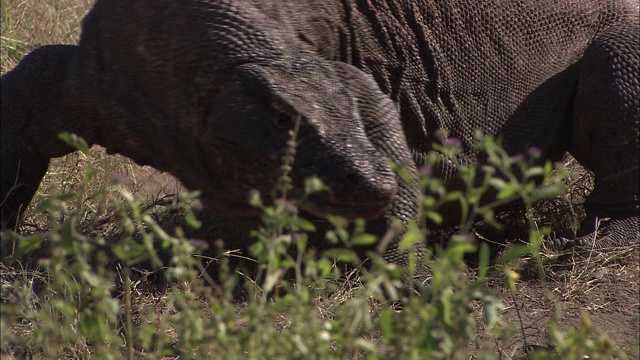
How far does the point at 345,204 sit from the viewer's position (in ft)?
13.9

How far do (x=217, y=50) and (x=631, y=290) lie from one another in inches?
90.5

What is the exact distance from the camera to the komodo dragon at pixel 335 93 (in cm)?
444

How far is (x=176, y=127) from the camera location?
470 centimetres

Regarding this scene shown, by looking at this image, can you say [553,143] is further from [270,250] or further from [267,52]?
[270,250]

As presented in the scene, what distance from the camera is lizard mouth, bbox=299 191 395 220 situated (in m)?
4.21

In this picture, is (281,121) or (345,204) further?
(281,121)

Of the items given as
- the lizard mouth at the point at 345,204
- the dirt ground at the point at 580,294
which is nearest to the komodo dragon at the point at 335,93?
the lizard mouth at the point at 345,204

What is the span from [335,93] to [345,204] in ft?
1.82

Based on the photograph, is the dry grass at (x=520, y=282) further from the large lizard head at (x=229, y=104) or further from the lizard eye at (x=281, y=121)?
the lizard eye at (x=281, y=121)

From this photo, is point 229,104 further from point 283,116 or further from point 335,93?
point 335,93

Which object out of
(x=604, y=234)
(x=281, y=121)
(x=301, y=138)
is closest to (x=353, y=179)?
(x=301, y=138)

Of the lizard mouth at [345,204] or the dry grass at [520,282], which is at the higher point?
the lizard mouth at [345,204]

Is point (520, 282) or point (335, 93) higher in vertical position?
point (335, 93)

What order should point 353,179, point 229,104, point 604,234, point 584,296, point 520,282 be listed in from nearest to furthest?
point 353,179, point 229,104, point 584,296, point 520,282, point 604,234
